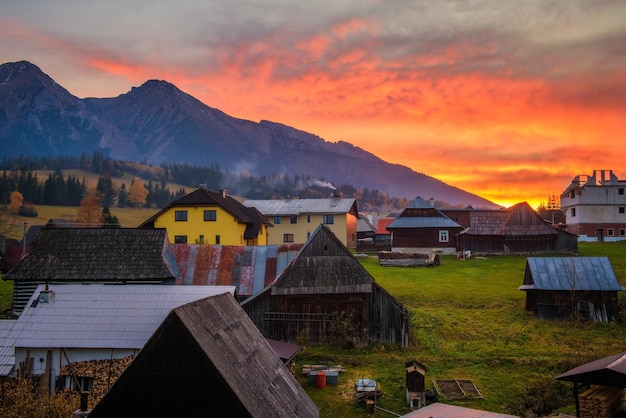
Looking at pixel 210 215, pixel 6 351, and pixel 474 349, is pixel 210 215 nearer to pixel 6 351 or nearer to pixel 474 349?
pixel 474 349

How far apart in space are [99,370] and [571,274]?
28170 mm

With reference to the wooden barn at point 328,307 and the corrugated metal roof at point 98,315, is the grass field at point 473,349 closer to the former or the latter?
the wooden barn at point 328,307

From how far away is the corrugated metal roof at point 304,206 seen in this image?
241ft

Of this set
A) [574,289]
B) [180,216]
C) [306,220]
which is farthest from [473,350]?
[306,220]

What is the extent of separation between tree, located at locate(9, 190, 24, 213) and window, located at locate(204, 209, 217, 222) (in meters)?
90.7

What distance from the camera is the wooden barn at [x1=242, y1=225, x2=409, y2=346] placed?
28328mm

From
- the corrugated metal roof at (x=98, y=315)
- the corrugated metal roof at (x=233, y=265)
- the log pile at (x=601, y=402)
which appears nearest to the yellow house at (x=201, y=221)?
the corrugated metal roof at (x=233, y=265)

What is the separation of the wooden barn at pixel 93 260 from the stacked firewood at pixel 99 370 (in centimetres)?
937

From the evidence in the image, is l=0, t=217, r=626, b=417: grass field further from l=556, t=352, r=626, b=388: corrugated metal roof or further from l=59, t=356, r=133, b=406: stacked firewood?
l=59, t=356, r=133, b=406: stacked firewood

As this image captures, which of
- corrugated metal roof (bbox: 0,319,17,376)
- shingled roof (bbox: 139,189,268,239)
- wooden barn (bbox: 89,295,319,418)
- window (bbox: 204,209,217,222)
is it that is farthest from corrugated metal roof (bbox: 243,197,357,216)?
wooden barn (bbox: 89,295,319,418)

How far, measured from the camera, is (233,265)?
33.5 m

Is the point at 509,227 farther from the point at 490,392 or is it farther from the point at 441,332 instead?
A: the point at 490,392

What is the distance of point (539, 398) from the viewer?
69.7ft

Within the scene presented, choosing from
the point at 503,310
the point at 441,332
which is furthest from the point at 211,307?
the point at 503,310
